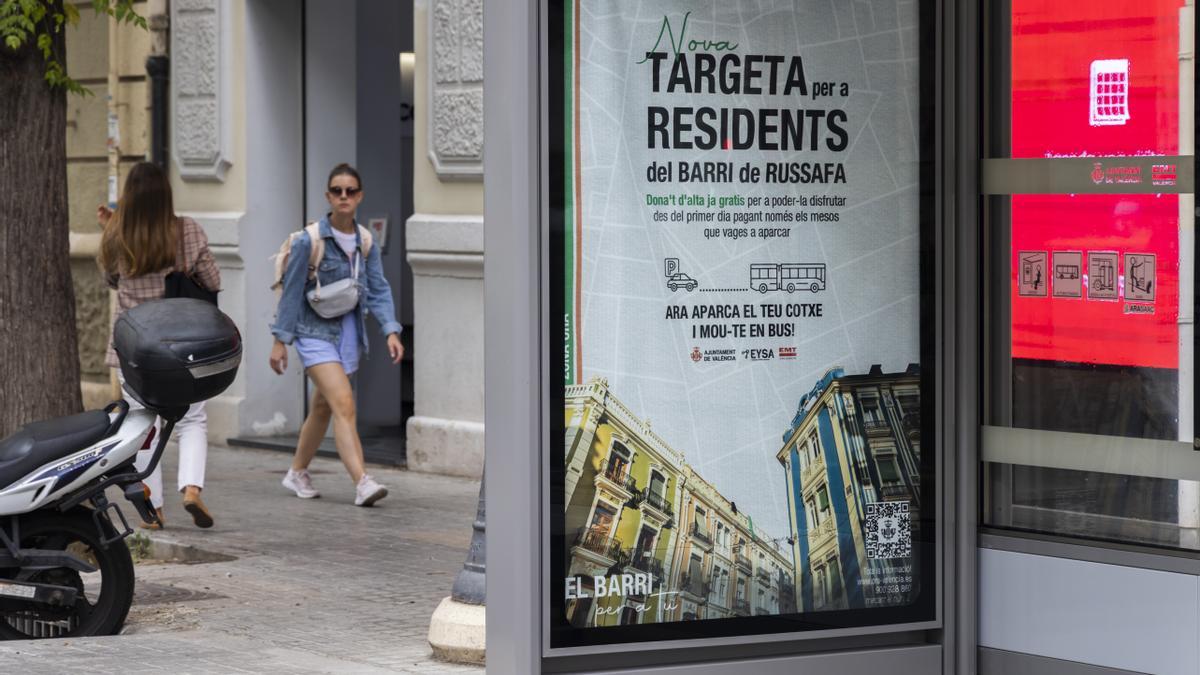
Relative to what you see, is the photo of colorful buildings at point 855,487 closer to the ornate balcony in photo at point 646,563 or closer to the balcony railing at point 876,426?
the balcony railing at point 876,426

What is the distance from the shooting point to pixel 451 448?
1208cm

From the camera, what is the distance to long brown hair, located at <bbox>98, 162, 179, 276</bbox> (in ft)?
31.0

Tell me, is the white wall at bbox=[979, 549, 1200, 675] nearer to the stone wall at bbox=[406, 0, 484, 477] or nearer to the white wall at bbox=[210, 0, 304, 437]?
the stone wall at bbox=[406, 0, 484, 477]

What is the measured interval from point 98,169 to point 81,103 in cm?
56

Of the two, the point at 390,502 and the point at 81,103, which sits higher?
the point at 81,103

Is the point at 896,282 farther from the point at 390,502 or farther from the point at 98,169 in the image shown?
the point at 98,169

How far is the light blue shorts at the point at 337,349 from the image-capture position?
34.4 feet

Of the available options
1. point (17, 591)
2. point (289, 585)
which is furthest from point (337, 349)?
point (17, 591)

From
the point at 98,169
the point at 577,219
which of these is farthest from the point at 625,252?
the point at 98,169

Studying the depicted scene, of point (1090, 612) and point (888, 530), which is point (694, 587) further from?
point (1090, 612)

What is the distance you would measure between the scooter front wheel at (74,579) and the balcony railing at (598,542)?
2645mm

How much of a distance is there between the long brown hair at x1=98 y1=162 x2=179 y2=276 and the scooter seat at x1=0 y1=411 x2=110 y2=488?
240 centimetres

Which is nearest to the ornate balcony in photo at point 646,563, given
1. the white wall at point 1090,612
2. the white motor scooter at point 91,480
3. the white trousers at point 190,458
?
the white wall at point 1090,612

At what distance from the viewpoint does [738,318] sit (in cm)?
536
